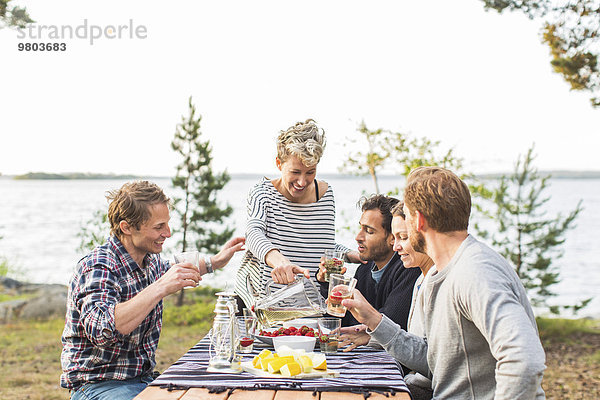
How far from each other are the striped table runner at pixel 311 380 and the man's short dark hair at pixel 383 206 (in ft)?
3.09

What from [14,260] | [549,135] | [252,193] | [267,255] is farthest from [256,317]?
[549,135]

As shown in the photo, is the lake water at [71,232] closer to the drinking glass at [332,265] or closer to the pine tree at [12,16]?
the pine tree at [12,16]

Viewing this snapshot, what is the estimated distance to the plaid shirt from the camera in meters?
2.14

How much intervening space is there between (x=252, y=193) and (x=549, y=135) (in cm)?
1798

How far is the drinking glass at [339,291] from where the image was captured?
2156mm

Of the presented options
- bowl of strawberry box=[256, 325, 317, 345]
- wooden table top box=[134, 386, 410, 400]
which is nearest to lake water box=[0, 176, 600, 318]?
bowl of strawberry box=[256, 325, 317, 345]

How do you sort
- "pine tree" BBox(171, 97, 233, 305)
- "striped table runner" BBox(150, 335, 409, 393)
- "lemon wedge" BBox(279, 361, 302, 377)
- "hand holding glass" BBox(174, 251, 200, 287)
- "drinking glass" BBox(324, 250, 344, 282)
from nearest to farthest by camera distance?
"striped table runner" BBox(150, 335, 409, 393) → "lemon wedge" BBox(279, 361, 302, 377) → "hand holding glass" BBox(174, 251, 200, 287) → "drinking glass" BBox(324, 250, 344, 282) → "pine tree" BBox(171, 97, 233, 305)

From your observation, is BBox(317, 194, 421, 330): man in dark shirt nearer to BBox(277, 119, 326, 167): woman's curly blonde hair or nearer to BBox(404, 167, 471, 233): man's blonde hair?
BBox(277, 119, 326, 167): woman's curly blonde hair

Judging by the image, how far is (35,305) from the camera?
845 cm

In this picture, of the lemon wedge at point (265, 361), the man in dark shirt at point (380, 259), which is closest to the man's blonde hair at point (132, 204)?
the lemon wedge at point (265, 361)

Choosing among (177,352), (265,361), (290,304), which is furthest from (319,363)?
(177,352)

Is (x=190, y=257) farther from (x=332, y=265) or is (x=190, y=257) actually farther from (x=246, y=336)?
(x=332, y=265)

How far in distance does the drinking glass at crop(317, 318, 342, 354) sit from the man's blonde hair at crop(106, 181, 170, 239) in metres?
0.83

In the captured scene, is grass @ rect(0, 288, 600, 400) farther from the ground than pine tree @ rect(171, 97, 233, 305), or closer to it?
closer to it
